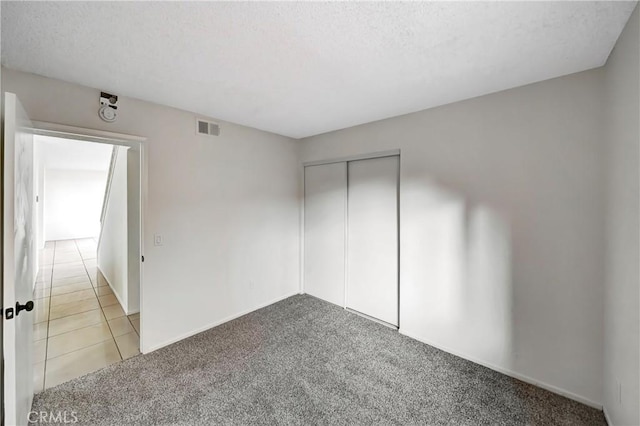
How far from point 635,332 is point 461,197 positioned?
1.34 meters

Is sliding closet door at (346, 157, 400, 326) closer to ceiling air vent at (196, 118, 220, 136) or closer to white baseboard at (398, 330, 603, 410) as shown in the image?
white baseboard at (398, 330, 603, 410)

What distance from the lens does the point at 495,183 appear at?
217cm

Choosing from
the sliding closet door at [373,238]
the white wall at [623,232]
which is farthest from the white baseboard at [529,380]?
the sliding closet door at [373,238]

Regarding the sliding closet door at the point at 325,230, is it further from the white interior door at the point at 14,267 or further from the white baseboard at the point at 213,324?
the white interior door at the point at 14,267

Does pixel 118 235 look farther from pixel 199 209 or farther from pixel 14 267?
pixel 14 267

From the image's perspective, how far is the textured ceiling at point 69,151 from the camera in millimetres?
4727

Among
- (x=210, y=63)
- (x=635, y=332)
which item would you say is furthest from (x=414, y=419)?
(x=210, y=63)

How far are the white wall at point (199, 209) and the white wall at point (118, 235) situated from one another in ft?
3.82

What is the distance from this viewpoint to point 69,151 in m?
5.52

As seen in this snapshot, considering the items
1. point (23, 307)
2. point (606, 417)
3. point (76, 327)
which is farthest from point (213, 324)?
point (606, 417)

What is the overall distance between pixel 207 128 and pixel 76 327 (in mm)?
2712

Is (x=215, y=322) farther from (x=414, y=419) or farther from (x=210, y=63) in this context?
(x=210, y=63)

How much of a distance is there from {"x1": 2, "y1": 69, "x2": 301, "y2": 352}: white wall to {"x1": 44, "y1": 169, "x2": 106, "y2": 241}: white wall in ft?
28.3

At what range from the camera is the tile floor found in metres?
2.20
